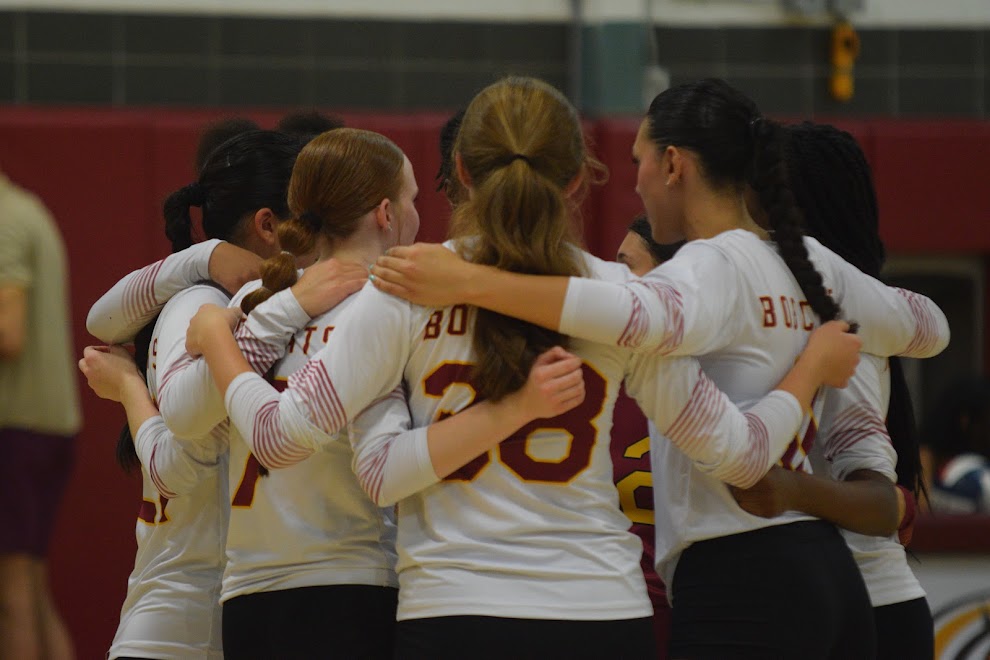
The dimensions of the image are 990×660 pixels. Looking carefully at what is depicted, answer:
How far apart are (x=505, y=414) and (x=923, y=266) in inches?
201

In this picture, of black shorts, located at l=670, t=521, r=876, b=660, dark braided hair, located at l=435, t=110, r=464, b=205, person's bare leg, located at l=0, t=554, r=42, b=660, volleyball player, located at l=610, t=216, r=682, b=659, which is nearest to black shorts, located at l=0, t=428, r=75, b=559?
person's bare leg, located at l=0, t=554, r=42, b=660

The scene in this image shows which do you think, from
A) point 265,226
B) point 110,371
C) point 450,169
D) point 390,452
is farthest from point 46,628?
point 390,452

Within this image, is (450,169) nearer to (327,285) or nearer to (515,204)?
(327,285)

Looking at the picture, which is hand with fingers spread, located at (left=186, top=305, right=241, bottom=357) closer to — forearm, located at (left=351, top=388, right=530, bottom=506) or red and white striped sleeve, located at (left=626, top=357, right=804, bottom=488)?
forearm, located at (left=351, top=388, right=530, bottom=506)

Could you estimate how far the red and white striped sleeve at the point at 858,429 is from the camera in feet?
6.70

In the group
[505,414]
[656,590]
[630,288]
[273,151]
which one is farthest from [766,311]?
[273,151]

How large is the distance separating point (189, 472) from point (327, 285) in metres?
0.42

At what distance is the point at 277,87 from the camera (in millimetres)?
5914

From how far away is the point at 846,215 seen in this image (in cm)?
232

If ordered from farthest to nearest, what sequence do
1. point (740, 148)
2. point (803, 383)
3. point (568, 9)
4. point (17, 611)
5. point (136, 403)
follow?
1. point (568, 9)
2. point (17, 611)
3. point (136, 403)
4. point (740, 148)
5. point (803, 383)

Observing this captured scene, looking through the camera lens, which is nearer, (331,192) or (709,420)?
(709,420)

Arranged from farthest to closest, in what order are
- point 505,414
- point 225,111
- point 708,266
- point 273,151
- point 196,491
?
1. point 225,111
2. point 273,151
3. point 196,491
4. point 708,266
5. point 505,414

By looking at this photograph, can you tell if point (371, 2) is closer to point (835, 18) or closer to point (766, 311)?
point (835, 18)

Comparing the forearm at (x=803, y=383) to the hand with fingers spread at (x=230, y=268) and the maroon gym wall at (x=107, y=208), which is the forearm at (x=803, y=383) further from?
the maroon gym wall at (x=107, y=208)
